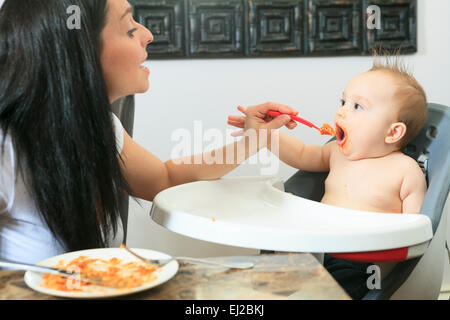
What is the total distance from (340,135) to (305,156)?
0.40ft

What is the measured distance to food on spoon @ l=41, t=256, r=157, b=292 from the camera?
516mm

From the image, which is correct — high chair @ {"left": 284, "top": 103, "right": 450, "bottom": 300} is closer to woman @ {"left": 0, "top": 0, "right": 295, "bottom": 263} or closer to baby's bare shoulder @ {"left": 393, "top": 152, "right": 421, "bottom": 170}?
baby's bare shoulder @ {"left": 393, "top": 152, "right": 421, "bottom": 170}

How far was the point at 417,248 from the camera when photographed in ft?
2.71

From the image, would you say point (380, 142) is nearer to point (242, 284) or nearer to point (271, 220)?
point (271, 220)

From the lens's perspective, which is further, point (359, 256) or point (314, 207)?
point (314, 207)

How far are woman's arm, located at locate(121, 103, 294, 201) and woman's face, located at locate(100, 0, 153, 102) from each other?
207 mm

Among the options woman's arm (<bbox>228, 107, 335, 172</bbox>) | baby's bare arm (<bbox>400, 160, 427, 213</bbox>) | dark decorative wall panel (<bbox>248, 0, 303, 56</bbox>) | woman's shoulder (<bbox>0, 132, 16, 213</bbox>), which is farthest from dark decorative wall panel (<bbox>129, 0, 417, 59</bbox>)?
woman's shoulder (<bbox>0, 132, 16, 213</bbox>)

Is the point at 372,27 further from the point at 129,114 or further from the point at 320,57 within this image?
the point at 129,114

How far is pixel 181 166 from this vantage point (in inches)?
48.8

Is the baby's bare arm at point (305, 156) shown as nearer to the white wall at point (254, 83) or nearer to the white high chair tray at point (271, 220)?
the white high chair tray at point (271, 220)

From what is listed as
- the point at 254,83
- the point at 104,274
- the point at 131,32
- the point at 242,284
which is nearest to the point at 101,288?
the point at 104,274
